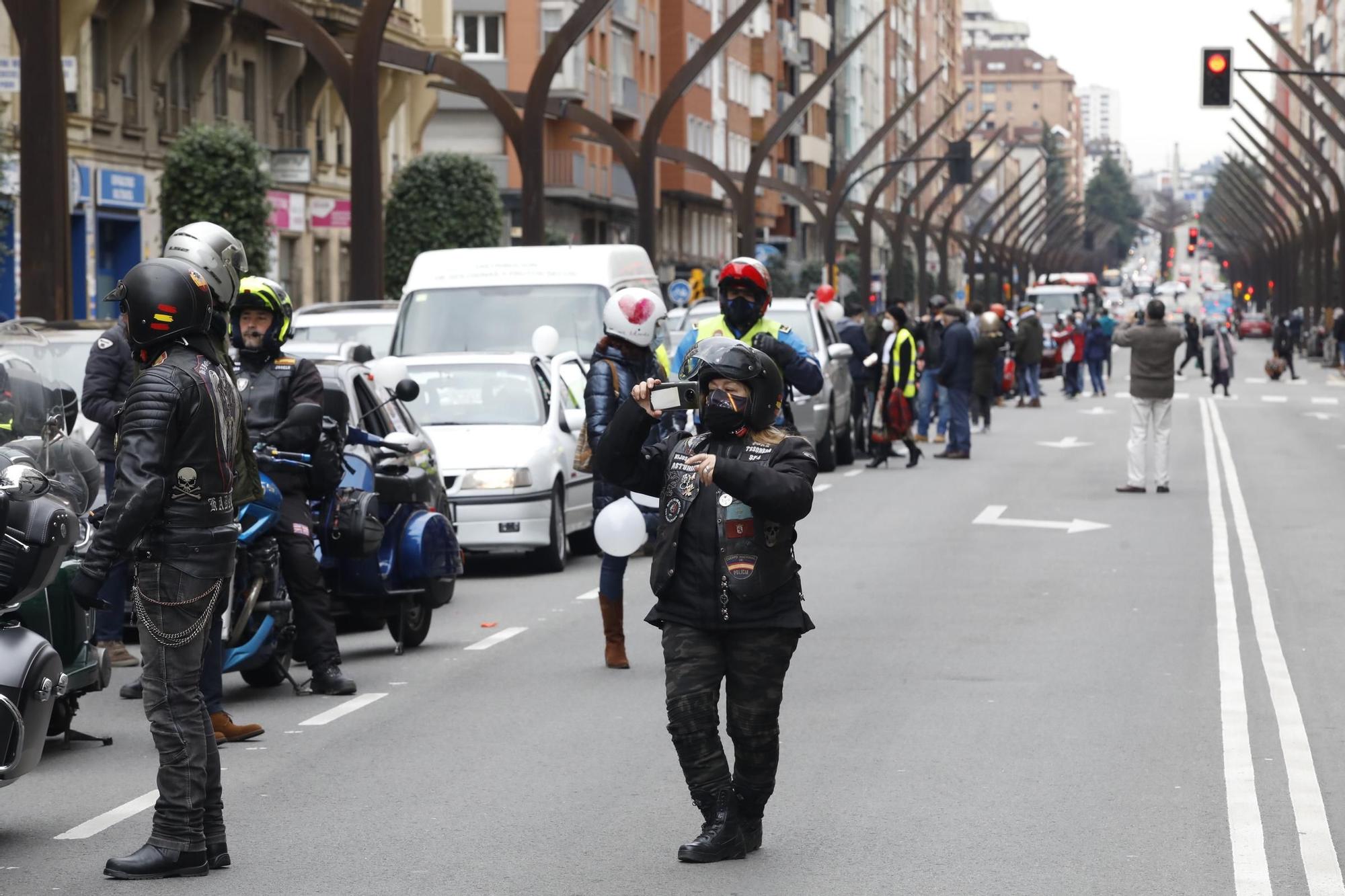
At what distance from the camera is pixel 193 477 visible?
268 inches

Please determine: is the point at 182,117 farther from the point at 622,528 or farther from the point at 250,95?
the point at 622,528

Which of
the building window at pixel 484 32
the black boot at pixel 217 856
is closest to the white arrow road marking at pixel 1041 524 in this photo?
the black boot at pixel 217 856

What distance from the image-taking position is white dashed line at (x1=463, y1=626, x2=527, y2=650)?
12.1 meters

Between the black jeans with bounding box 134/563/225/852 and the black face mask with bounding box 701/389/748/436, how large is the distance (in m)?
1.49

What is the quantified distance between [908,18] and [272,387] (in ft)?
464

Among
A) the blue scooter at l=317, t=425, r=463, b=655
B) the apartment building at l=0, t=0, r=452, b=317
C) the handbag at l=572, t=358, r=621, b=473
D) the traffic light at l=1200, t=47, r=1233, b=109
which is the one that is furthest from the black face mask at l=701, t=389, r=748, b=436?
the traffic light at l=1200, t=47, r=1233, b=109

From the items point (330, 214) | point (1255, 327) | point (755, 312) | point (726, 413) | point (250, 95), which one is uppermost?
point (250, 95)

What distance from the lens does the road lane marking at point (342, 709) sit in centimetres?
966

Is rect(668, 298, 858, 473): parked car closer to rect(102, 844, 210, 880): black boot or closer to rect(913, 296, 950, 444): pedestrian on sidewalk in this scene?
rect(913, 296, 950, 444): pedestrian on sidewalk

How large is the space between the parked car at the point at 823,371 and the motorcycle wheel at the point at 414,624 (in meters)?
11.6

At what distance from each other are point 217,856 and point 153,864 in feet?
0.72

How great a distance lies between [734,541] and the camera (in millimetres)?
6656

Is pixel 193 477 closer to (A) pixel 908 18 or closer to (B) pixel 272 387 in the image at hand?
(B) pixel 272 387

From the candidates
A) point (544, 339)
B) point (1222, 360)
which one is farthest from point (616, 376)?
point (1222, 360)
